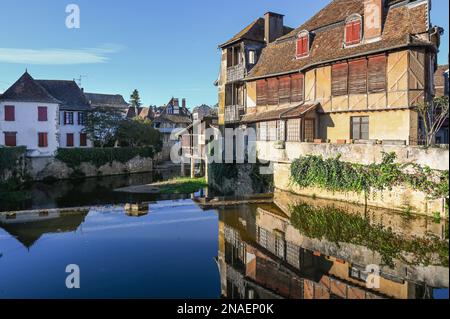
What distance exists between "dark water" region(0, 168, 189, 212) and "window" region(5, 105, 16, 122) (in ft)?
22.8

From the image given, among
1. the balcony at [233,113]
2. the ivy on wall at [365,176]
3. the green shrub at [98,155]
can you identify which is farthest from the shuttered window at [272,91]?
the green shrub at [98,155]

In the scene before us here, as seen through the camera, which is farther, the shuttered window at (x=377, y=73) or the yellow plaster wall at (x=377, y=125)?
the shuttered window at (x=377, y=73)

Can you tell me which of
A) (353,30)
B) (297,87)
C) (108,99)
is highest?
(108,99)

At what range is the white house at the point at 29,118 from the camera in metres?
33.2

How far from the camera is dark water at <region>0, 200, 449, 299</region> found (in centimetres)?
912

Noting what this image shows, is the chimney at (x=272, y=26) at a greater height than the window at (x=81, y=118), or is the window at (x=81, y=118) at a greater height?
the chimney at (x=272, y=26)

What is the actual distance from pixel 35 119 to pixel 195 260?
30.1 m

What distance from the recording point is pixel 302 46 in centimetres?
2345

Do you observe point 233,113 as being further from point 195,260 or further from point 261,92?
point 195,260

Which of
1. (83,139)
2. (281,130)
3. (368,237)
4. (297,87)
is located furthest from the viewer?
(83,139)

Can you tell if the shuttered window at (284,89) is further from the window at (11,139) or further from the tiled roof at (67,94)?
the window at (11,139)

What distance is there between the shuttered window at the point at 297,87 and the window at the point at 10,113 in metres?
26.8

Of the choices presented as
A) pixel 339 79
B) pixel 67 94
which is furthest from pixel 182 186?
pixel 67 94
